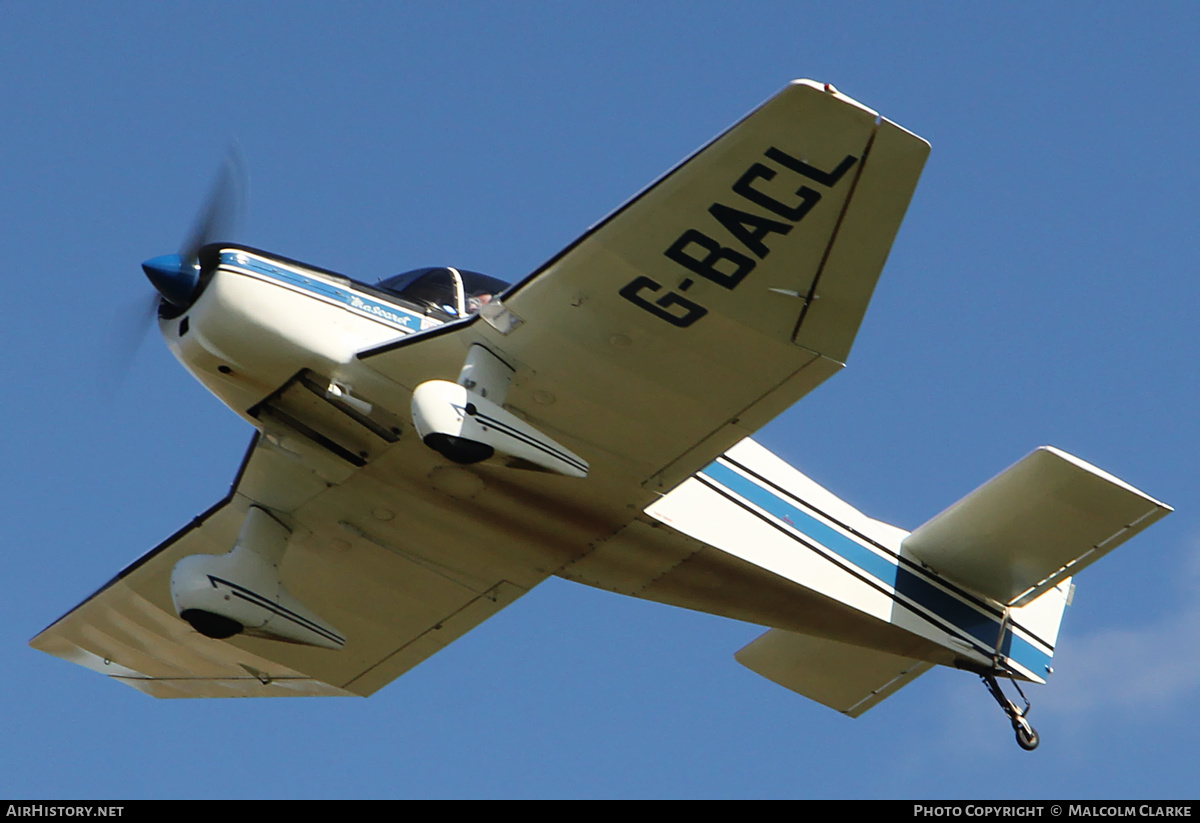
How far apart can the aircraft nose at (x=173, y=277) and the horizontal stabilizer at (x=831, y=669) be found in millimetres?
6960

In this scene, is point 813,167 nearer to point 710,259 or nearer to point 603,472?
point 710,259

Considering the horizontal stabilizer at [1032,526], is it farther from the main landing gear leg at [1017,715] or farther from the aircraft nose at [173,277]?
the aircraft nose at [173,277]

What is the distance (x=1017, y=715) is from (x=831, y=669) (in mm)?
1905

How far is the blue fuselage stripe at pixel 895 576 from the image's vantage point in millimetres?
13180

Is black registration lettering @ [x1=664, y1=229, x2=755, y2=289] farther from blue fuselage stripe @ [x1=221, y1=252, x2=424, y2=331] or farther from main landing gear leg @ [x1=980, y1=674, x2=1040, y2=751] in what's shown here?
main landing gear leg @ [x1=980, y1=674, x2=1040, y2=751]

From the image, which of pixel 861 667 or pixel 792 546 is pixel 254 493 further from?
pixel 861 667

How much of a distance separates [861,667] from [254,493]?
6283mm

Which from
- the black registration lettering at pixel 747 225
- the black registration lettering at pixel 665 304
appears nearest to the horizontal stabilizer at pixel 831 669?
the black registration lettering at pixel 665 304

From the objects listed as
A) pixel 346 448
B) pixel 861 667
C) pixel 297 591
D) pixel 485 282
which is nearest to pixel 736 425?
pixel 485 282

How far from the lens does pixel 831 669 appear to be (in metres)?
14.9

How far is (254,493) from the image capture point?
13117 millimetres

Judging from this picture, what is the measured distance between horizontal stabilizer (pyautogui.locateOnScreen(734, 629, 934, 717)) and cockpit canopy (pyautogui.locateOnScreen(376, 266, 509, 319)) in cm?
506

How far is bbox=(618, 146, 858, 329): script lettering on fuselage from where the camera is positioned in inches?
399

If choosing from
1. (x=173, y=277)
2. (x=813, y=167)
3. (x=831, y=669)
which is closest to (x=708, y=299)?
(x=813, y=167)
